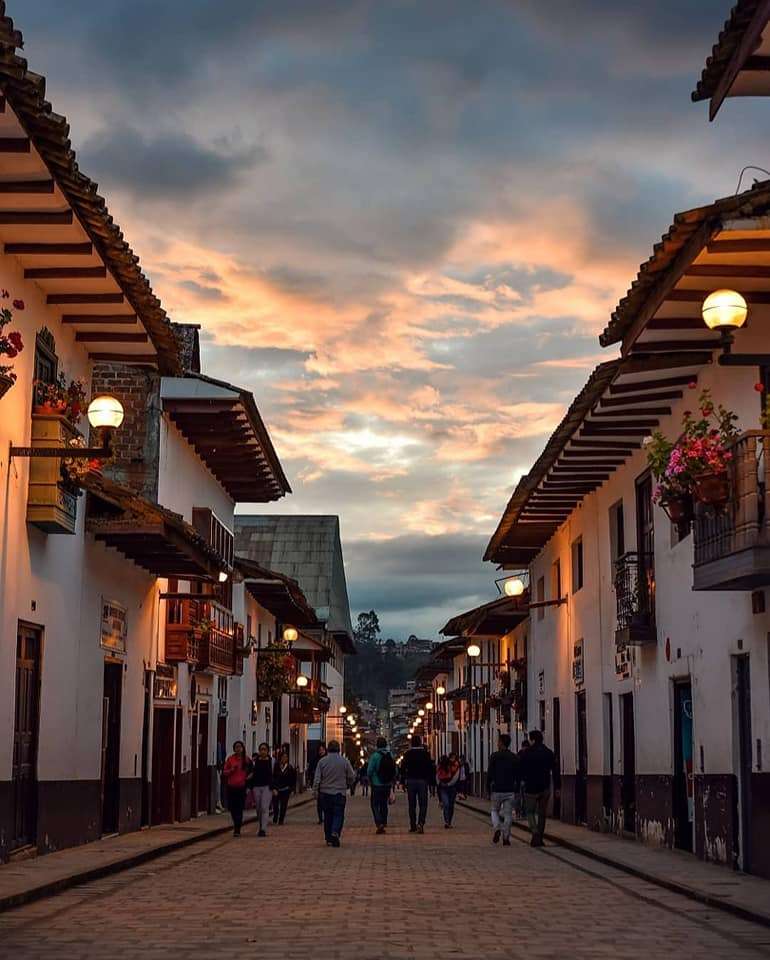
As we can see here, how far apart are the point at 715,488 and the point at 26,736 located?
8482mm

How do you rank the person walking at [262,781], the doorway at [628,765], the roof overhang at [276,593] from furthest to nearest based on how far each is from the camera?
the roof overhang at [276,593] < the person walking at [262,781] < the doorway at [628,765]

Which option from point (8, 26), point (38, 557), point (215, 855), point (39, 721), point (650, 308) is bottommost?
point (215, 855)

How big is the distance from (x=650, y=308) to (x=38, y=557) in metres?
7.60

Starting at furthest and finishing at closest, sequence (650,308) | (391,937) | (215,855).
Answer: (215,855), (650,308), (391,937)

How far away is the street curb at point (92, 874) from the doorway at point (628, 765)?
670 centimetres

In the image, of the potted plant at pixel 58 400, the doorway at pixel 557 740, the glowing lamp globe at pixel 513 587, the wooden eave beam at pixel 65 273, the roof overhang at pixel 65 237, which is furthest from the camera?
the doorway at pixel 557 740

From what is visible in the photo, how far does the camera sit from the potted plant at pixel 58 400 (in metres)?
17.1

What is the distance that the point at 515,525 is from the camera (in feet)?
105

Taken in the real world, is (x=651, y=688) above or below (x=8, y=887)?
above

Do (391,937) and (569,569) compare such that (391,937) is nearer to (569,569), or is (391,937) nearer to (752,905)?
(752,905)

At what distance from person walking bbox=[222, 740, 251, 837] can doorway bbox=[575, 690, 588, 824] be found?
662 centimetres

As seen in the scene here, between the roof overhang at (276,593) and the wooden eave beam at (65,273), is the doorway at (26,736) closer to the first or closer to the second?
the wooden eave beam at (65,273)

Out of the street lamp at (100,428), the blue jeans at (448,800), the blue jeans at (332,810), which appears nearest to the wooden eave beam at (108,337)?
the street lamp at (100,428)

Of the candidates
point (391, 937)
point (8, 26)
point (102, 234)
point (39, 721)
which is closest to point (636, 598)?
point (39, 721)
